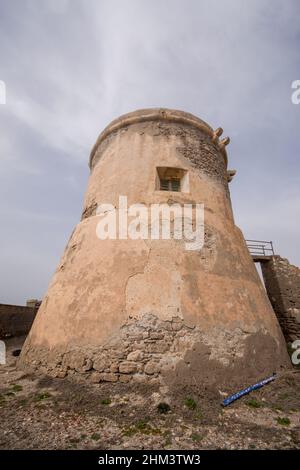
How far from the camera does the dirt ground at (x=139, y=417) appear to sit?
2.84 m

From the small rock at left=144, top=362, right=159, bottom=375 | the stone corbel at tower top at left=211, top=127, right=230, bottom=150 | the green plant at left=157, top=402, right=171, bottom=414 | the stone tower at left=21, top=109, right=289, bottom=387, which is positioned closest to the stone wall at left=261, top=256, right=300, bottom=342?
the stone tower at left=21, top=109, right=289, bottom=387

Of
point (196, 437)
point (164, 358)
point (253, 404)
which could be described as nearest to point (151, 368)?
A: point (164, 358)

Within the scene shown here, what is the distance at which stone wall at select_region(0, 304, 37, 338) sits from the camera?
9133 mm

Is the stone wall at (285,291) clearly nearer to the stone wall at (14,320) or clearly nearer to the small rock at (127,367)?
the small rock at (127,367)

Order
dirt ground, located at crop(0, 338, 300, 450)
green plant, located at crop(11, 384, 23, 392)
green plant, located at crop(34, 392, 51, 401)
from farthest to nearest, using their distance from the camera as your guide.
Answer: green plant, located at crop(11, 384, 23, 392) → green plant, located at crop(34, 392, 51, 401) → dirt ground, located at crop(0, 338, 300, 450)

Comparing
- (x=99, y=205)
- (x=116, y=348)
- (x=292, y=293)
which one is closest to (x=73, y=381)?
(x=116, y=348)

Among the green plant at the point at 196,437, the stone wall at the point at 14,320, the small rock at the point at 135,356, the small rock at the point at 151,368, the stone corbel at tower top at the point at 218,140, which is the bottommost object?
the green plant at the point at 196,437

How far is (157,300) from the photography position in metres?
4.66

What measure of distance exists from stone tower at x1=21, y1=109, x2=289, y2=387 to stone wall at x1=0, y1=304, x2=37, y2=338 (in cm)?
487

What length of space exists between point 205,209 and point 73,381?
191 inches

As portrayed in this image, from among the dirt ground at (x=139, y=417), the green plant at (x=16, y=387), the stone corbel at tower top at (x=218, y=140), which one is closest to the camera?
the dirt ground at (x=139, y=417)

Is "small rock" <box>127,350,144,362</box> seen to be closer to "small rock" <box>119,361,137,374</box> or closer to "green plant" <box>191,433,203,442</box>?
"small rock" <box>119,361,137,374</box>

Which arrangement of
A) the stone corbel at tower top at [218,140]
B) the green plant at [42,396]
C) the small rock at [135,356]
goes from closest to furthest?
the green plant at [42,396], the small rock at [135,356], the stone corbel at tower top at [218,140]

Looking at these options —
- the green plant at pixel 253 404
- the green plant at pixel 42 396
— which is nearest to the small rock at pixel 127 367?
the green plant at pixel 42 396
